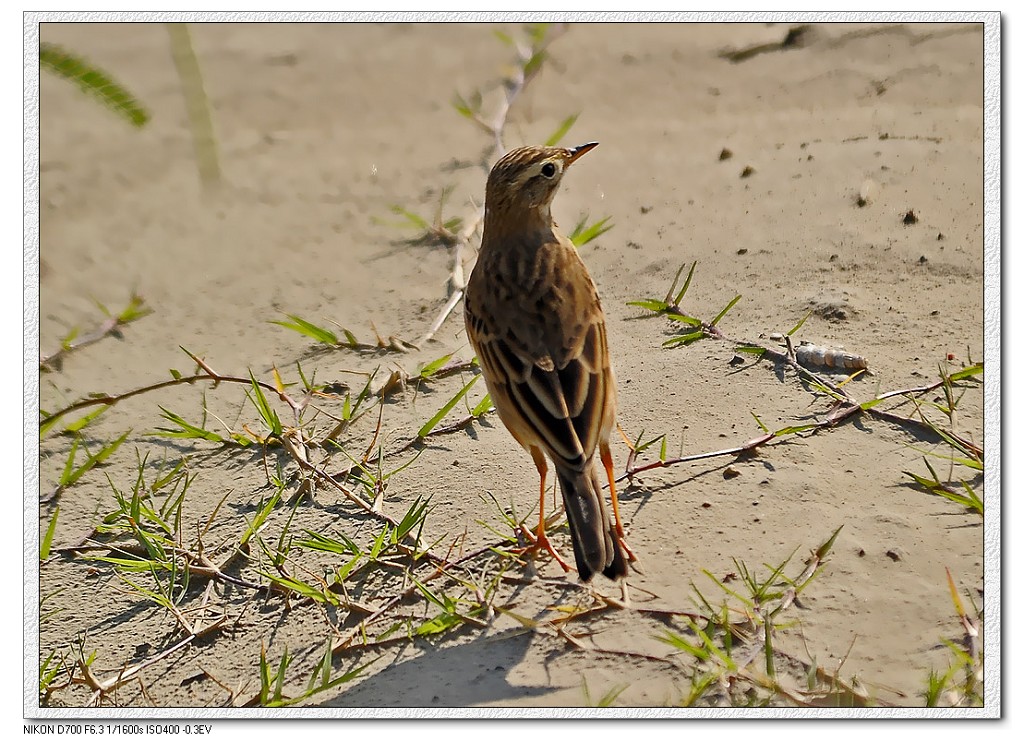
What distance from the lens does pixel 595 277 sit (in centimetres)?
680

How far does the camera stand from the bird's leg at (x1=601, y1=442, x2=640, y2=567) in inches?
188

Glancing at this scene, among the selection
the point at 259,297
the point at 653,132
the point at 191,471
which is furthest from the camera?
the point at 653,132

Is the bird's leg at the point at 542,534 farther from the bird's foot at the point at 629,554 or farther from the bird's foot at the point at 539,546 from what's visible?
the bird's foot at the point at 629,554

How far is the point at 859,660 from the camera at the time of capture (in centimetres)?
411

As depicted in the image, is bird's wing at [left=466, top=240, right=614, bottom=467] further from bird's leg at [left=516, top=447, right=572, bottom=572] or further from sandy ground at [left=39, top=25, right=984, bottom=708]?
sandy ground at [left=39, top=25, right=984, bottom=708]

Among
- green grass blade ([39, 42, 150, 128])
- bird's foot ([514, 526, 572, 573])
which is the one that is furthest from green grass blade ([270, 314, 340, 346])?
bird's foot ([514, 526, 572, 573])

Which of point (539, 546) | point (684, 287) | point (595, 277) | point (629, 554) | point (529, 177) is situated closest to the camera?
point (629, 554)

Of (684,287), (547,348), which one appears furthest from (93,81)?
(684,287)

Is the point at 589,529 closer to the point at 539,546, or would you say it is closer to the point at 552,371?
the point at 539,546

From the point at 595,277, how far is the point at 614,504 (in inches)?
82.0

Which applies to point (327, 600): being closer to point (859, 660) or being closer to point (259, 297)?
point (859, 660)

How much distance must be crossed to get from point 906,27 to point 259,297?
4291 mm

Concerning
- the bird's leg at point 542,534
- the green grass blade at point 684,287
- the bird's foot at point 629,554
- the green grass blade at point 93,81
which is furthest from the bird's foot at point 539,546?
the green grass blade at point 93,81

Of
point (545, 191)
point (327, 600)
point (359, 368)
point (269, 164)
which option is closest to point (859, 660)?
point (327, 600)
